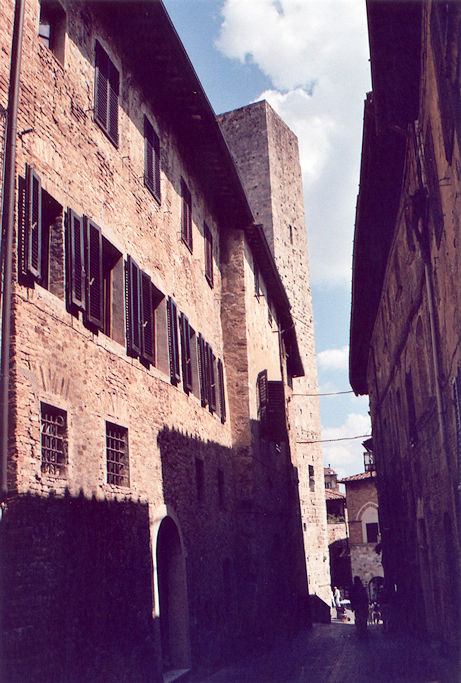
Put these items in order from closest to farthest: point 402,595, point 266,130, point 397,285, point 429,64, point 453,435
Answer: point 429,64 → point 453,435 → point 397,285 → point 402,595 → point 266,130

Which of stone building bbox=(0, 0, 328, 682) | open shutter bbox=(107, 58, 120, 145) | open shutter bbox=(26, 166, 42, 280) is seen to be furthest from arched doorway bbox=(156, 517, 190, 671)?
open shutter bbox=(107, 58, 120, 145)

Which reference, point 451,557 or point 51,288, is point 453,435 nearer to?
point 451,557

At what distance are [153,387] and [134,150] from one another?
134 inches

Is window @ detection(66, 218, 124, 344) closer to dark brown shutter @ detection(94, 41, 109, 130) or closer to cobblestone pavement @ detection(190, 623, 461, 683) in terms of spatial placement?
dark brown shutter @ detection(94, 41, 109, 130)

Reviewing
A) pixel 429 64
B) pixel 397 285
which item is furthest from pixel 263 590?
pixel 429 64

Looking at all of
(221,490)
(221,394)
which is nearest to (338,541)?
(221,394)

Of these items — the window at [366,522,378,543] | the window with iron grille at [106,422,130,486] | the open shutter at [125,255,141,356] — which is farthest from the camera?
the window at [366,522,378,543]

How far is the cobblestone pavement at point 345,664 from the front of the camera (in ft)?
33.3

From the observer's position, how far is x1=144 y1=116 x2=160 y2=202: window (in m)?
11.1

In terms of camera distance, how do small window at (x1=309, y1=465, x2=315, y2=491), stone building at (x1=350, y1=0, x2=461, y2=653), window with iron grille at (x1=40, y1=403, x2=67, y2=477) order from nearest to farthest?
window with iron grille at (x1=40, y1=403, x2=67, y2=477) → stone building at (x1=350, y1=0, x2=461, y2=653) → small window at (x1=309, y1=465, x2=315, y2=491)

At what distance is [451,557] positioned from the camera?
10.1 m

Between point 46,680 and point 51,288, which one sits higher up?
point 51,288

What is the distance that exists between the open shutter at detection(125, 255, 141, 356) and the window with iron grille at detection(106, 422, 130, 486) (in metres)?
1.11

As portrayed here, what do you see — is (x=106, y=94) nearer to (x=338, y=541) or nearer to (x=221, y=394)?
(x=221, y=394)
